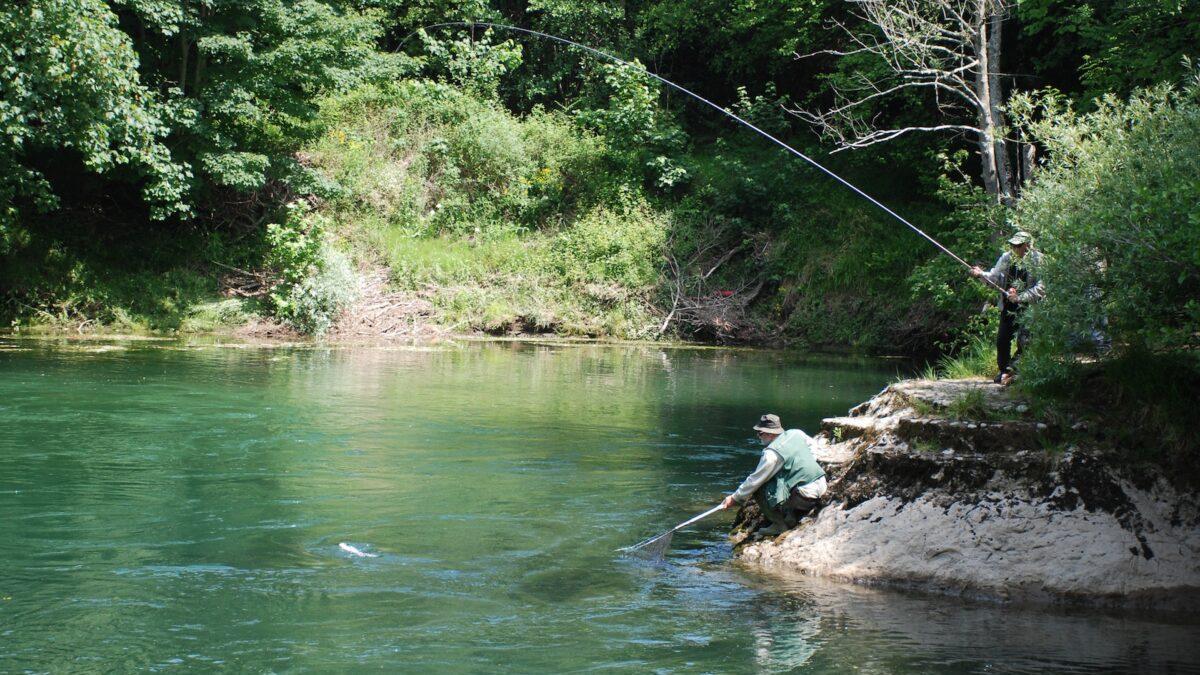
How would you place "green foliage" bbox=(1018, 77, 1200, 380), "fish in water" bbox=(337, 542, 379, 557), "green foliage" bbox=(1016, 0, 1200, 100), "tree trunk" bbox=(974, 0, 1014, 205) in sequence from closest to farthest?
"green foliage" bbox=(1018, 77, 1200, 380), "fish in water" bbox=(337, 542, 379, 557), "green foliage" bbox=(1016, 0, 1200, 100), "tree trunk" bbox=(974, 0, 1014, 205)

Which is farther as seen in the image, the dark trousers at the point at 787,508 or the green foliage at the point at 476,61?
the green foliage at the point at 476,61

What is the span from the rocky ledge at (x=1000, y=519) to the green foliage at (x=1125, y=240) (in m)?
0.82

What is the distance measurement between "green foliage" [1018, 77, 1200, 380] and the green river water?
223 centimetres

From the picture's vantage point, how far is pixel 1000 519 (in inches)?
325

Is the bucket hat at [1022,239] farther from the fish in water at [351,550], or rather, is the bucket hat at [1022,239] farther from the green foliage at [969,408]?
the fish in water at [351,550]

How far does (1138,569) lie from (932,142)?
17751mm

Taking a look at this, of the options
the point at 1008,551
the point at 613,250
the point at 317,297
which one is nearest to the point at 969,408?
the point at 1008,551

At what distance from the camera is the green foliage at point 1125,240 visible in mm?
7773

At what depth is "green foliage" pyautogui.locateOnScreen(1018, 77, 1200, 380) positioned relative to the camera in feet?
25.5

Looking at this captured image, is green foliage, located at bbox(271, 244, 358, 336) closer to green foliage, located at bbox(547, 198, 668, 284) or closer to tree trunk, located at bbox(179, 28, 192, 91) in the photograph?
tree trunk, located at bbox(179, 28, 192, 91)

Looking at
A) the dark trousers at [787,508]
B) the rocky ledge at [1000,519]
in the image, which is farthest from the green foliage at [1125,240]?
the dark trousers at [787,508]

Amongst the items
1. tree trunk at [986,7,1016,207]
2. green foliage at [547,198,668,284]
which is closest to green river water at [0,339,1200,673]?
tree trunk at [986,7,1016,207]

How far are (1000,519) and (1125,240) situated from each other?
2.17 meters

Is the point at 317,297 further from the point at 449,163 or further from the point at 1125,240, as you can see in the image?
the point at 1125,240
